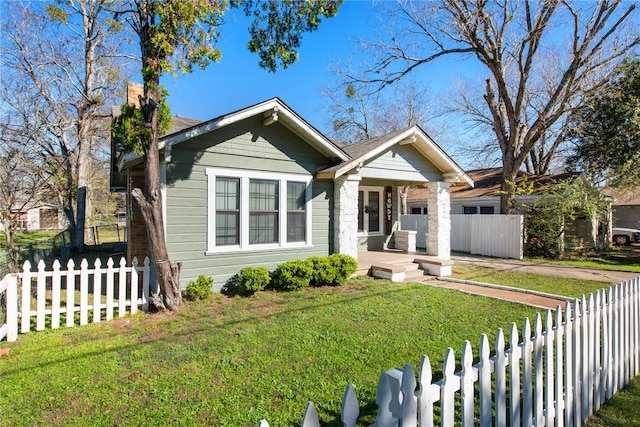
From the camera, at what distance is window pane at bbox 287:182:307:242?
8844mm

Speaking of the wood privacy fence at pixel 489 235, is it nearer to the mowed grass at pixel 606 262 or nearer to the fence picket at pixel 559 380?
the mowed grass at pixel 606 262

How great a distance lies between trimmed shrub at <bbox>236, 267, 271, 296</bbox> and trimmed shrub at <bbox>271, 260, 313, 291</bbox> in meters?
0.36

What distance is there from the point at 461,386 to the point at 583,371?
5.75 feet

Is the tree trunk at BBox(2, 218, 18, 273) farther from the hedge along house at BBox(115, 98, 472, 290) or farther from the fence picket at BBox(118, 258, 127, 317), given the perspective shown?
the hedge along house at BBox(115, 98, 472, 290)

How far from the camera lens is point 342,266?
8.63 meters

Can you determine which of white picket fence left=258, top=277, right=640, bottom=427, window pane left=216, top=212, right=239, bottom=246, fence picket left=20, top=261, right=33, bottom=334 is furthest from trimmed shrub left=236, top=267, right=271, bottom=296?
white picket fence left=258, top=277, right=640, bottom=427

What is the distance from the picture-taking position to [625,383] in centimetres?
359

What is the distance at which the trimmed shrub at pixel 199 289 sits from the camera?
22.8ft

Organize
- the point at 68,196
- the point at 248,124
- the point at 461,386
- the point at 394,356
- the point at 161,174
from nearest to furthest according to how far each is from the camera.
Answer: the point at 461,386 → the point at 394,356 → the point at 161,174 → the point at 248,124 → the point at 68,196

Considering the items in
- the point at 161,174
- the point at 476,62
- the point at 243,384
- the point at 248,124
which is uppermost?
the point at 476,62

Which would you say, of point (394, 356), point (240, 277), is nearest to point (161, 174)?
point (240, 277)

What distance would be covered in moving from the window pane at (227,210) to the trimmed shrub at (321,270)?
195 cm

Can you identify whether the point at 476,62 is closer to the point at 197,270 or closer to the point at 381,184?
the point at 381,184

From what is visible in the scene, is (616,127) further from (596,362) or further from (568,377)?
(568,377)
